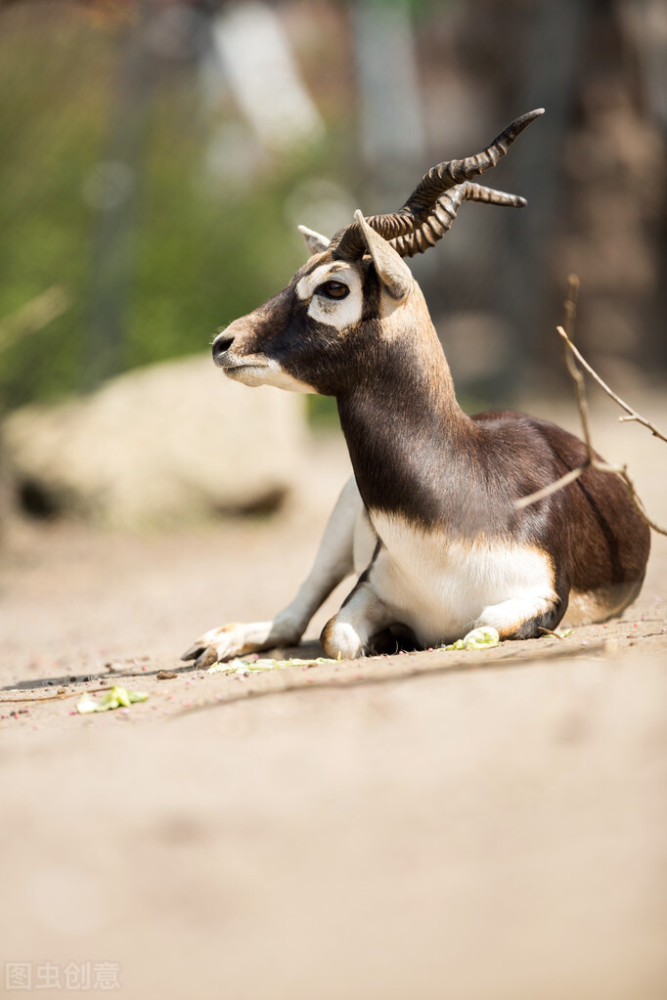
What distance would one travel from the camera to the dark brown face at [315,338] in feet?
18.6

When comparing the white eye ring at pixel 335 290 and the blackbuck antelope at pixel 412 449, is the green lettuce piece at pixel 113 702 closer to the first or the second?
the blackbuck antelope at pixel 412 449

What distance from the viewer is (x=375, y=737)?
415 centimetres

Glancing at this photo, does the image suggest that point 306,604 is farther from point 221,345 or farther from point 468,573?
point 221,345

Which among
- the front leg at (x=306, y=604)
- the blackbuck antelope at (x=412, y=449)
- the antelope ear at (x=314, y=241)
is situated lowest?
the front leg at (x=306, y=604)

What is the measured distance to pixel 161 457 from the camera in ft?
40.3

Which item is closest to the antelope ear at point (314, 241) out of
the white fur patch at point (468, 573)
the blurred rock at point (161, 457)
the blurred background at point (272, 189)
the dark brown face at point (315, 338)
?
the dark brown face at point (315, 338)

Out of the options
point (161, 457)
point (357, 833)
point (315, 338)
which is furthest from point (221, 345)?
point (161, 457)

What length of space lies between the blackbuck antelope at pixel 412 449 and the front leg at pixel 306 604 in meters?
0.66

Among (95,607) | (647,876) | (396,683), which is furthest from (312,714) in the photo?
(95,607)

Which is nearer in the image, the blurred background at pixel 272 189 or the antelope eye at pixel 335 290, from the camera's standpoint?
the antelope eye at pixel 335 290

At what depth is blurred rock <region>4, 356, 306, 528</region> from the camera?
12234mm

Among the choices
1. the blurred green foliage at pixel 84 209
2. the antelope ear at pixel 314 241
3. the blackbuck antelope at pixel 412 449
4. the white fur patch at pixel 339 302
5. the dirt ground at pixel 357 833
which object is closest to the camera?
the dirt ground at pixel 357 833

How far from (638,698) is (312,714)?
1.10 meters

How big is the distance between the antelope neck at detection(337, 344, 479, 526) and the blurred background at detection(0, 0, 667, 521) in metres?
6.75
